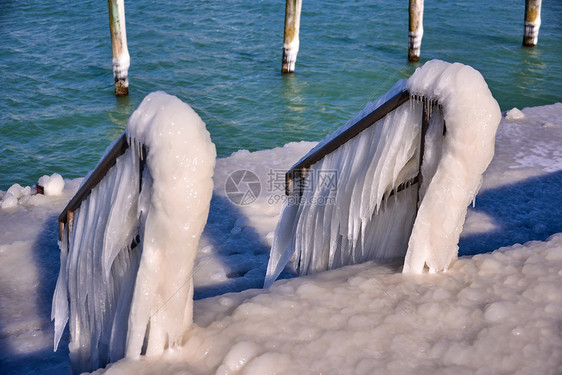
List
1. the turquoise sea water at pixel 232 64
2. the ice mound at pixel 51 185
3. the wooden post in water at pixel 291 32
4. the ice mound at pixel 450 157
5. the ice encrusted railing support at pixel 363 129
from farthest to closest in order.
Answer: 1. the wooden post in water at pixel 291 32
2. the turquoise sea water at pixel 232 64
3. the ice mound at pixel 51 185
4. the ice encrusted railing support at pixel 363 129
5. the ice mound at pixel 450 157

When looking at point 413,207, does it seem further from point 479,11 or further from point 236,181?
point 479,11

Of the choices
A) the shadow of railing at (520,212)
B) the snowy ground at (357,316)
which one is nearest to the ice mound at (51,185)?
the snowy ground at (357,316)

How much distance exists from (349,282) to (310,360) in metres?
0.68

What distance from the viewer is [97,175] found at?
2951 mm

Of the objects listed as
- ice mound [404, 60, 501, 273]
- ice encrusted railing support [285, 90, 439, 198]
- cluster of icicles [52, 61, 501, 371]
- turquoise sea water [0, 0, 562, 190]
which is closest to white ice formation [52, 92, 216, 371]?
cluster of icicles [52, 61, 501, 371]

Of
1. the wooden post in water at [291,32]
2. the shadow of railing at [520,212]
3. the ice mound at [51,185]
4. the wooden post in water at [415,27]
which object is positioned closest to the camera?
the shadow of railing at [520,212]

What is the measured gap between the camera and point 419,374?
2.73m

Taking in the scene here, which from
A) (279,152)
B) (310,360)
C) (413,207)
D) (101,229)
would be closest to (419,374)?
(310,360)

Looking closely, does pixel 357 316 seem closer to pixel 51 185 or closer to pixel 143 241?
pixel 143 241

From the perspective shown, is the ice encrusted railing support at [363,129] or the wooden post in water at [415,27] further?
the wooden post in water at [415,27]

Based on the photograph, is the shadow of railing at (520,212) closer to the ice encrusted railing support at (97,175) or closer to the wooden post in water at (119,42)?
the ice encrusted railing support at (97,175)

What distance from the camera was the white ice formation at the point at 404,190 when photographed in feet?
10.4

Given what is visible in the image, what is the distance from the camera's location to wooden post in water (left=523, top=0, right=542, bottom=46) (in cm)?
1296

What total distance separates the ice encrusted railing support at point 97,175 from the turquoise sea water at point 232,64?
21.6ft
